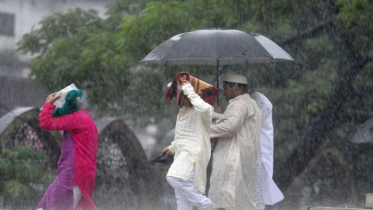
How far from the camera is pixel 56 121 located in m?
5.75

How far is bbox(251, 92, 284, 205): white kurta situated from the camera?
6.59m

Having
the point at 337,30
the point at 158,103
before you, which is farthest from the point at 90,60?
the point at 337,30

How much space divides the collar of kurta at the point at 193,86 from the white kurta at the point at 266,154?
0.71m

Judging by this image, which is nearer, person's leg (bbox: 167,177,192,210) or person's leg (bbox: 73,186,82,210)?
person's leg (bbox: 167,177,192,210)

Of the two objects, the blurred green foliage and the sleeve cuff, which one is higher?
the sleeve cuff

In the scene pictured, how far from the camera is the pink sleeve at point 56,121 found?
18.8 feet

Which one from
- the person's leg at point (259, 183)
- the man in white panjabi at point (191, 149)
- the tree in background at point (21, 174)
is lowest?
the tree in background at point (21, 174)

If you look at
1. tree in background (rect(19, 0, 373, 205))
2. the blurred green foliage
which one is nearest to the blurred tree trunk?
tree in background (rect(19, 0, 373, 205))

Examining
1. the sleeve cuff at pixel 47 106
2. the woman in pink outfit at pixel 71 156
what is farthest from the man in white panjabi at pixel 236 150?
the sleeve cuff at pixel 47 106

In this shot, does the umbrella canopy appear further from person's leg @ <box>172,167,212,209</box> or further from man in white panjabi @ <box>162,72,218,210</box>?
person's leg @ <box>172,167,212,209</box>

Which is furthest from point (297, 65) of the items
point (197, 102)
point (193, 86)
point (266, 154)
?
point (197, 102)

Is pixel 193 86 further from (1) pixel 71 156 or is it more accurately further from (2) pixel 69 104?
(1) pixel 71 156

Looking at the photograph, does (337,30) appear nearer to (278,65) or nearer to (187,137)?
(278,65)

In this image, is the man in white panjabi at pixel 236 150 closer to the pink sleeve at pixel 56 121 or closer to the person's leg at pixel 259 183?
the person's leg at pixel 259 183
